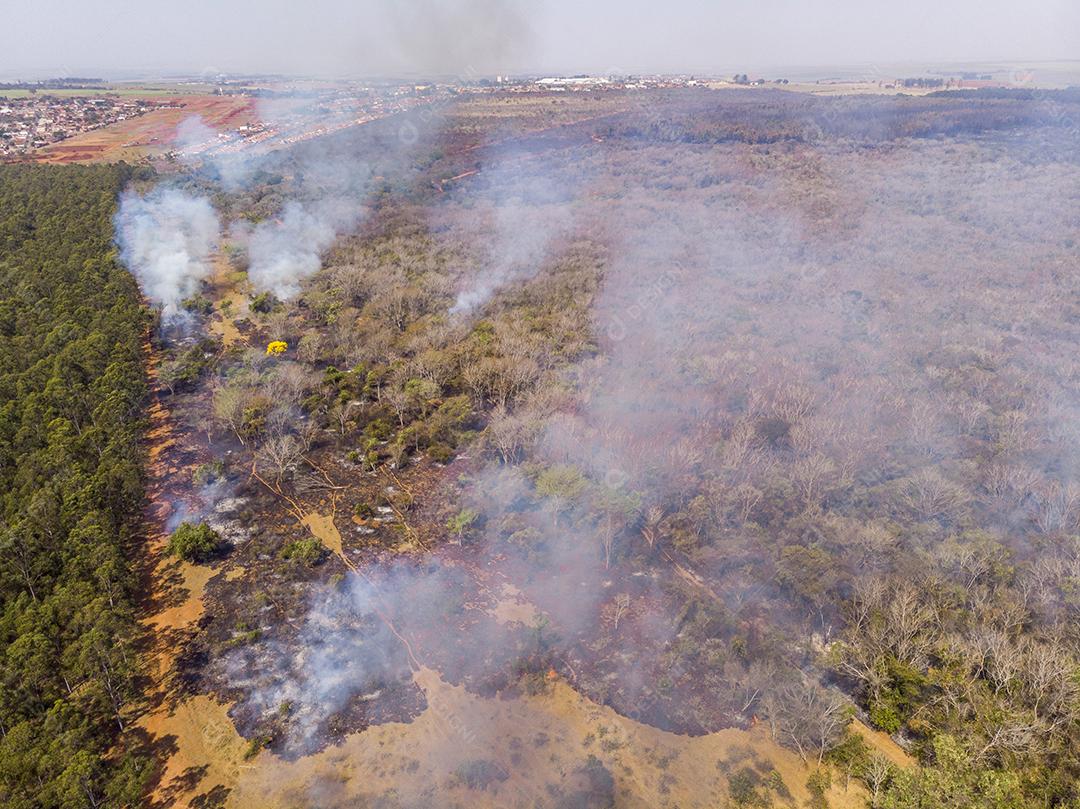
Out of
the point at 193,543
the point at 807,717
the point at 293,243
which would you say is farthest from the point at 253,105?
the point at 807,717

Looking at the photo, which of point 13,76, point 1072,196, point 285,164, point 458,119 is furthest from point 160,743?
point 13,76

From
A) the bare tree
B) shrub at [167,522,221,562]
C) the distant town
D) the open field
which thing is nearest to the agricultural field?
the bare tree

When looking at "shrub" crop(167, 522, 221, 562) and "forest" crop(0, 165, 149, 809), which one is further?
"shrub" crop(167, 522, 221, 562)

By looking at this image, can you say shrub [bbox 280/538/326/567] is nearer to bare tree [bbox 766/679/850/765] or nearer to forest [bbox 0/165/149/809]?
forest [bbox 0/165/149/809]

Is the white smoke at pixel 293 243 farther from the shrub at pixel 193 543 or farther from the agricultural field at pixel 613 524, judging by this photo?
the shrub at pixel 193 543

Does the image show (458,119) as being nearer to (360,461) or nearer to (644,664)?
(360,461)

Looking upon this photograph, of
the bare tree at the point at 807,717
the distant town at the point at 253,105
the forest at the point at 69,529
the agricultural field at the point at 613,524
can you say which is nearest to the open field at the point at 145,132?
the distant town at the point at 253,105
